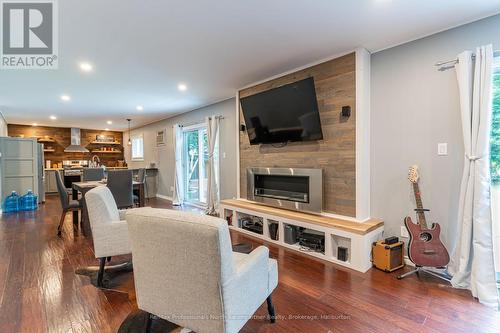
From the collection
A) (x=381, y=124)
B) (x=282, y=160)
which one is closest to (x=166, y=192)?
(x=282, y=160)

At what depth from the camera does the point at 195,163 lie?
22.0 feet

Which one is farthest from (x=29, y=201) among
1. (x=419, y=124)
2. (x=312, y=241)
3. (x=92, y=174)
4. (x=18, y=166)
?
(x=419, y=124)

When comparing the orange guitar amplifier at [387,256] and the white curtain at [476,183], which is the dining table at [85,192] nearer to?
the orange guitar amplifier at [387,256]

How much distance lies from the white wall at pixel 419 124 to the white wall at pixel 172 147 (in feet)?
9.34

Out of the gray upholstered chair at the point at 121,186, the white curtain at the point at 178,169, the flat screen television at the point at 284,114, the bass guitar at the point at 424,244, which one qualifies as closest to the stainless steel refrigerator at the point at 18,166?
the white curtain at the point at 178,169

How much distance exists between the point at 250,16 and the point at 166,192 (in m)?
6.40

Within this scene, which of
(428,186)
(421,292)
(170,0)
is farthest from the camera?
(428,186)

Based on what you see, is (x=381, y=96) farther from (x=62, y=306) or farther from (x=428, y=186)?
(x=62, y=306)

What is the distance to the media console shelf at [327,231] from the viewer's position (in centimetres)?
274

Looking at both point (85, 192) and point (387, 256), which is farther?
point (85, 192)

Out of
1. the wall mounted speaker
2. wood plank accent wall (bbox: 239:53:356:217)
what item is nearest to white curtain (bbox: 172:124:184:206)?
wood plank accent wall (bbox: 239:53:356:217)

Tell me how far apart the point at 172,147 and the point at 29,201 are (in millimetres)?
3642

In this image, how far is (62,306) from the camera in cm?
209

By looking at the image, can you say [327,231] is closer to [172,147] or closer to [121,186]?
[121,186]
